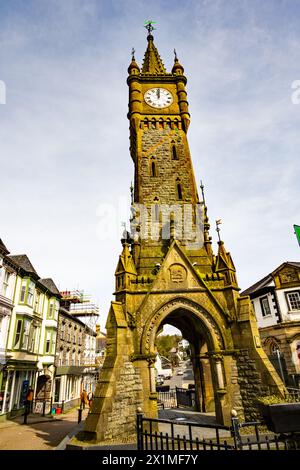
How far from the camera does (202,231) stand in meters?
16.5

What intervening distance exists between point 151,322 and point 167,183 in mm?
9060

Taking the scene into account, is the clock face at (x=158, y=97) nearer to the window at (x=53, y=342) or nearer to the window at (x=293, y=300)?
the window at (x=293, y=300)

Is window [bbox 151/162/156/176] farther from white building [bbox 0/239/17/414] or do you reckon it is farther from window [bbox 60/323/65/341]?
window [bbox 60/323/65/341]

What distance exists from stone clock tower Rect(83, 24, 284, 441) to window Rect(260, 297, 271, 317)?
12.7 meters

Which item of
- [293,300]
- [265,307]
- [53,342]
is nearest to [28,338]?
[53,342]

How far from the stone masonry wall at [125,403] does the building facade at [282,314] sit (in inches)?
595

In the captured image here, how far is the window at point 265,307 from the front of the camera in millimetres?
26156

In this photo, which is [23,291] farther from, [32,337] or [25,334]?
[32,337]

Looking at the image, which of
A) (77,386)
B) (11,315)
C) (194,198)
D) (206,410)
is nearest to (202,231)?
(194,198)

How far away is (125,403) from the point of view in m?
10.8

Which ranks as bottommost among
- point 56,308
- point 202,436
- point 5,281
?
point 202,436

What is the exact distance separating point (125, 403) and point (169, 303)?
4379 millimetres

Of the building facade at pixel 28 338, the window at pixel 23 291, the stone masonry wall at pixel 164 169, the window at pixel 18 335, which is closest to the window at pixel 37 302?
the building facade at pixel 28 338

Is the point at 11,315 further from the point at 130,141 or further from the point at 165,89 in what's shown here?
the point at 165,89
